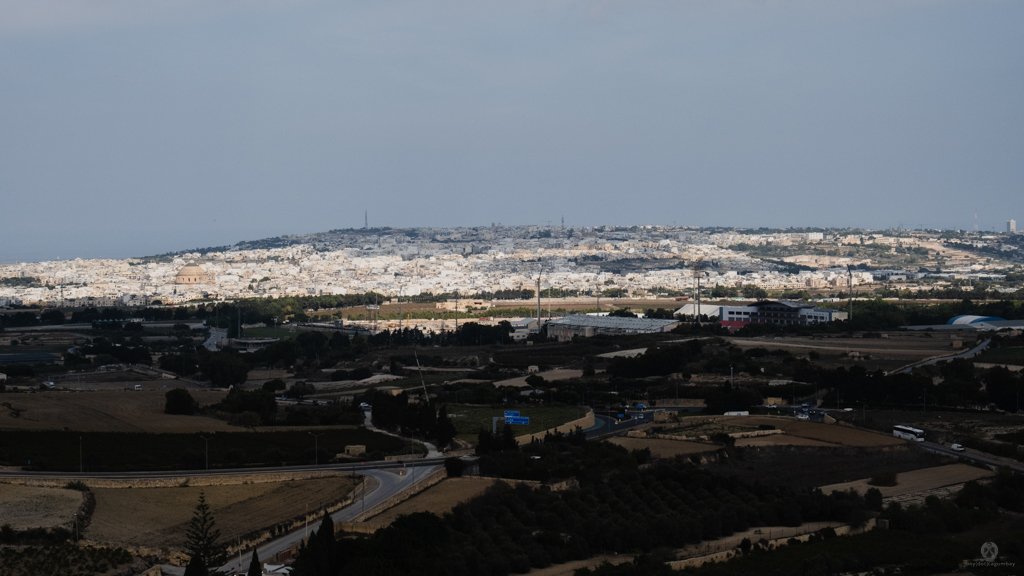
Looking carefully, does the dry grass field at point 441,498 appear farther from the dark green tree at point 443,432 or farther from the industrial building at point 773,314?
the industrial building at point 773,314


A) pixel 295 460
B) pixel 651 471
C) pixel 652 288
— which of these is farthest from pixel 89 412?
pixel 652 288

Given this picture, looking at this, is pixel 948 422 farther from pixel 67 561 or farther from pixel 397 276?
pixel 397 276

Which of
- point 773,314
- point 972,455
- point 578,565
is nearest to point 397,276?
point 773,314

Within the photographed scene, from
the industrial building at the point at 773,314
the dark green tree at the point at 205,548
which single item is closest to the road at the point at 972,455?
the dark green tree at the point at 205,548

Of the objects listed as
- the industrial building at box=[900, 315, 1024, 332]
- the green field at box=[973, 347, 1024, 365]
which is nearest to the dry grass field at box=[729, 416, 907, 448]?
the green field at box=[973, 347, 1024, 365]

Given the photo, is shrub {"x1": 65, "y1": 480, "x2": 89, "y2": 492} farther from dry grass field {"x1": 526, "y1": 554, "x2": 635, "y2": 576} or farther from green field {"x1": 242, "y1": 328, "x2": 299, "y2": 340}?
green field {"x1": 242, "y1": 328, "x2": 299, "y2": 340}
